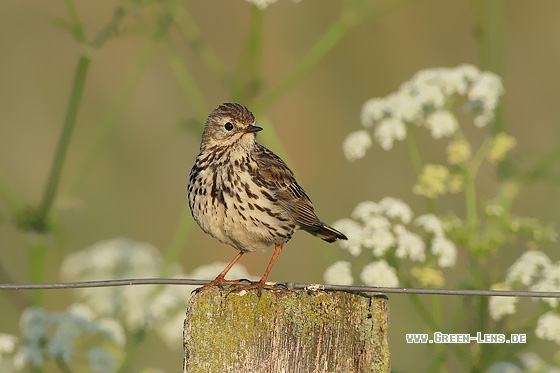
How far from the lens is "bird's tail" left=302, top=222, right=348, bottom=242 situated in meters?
6.96

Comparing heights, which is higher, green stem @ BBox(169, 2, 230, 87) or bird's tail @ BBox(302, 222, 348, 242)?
green stem @ BBox(169, 2, 230, 87)

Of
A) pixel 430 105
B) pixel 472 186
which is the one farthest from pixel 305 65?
pixel 472 186

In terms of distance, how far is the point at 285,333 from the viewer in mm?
4418

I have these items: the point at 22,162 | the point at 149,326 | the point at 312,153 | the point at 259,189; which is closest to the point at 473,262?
the point at 259,189

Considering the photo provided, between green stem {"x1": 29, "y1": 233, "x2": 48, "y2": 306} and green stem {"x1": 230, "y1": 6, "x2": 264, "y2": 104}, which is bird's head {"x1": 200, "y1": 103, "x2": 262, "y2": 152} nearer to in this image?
green stem {"x1": 230, "y1": 6, "x2": 264, "y2": 104}

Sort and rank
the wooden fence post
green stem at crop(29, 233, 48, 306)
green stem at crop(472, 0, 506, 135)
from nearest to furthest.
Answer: the wooden fence post, green stem at crop(29, 233, 48, 306), green stem at crop(472, 0, 506, 135)

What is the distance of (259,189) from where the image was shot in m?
6.62

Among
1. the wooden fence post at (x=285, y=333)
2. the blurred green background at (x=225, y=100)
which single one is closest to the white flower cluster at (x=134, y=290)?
the blurred green background at (x=225, y=100)

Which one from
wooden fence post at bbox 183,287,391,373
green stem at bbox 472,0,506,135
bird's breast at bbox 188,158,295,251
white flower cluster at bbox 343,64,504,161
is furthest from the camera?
green stem at bbox 472,0,506,135

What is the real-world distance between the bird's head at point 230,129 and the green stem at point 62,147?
1.09 meters

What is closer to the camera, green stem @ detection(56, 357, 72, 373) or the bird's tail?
the bird's tail

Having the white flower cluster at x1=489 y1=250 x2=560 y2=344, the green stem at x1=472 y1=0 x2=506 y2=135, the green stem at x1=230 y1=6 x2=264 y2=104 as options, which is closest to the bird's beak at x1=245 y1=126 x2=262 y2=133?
the green stem at x1=230 y1=6 x2=264 y2=104

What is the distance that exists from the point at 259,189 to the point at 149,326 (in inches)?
74.0

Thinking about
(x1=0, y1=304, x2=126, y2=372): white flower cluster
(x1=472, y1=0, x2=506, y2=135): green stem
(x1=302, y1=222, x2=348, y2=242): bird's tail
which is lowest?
(x1=0, y1=304, x2=126, y2=372): white flower cluster
